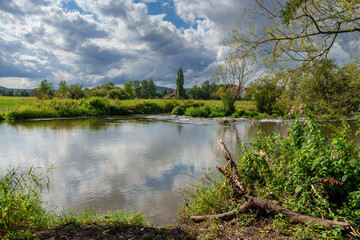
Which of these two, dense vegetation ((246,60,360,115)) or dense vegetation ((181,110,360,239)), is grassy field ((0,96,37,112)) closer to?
dense vegetation ((246,60,360,115))

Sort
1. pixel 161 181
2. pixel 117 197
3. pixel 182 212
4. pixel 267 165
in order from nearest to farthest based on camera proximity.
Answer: pixel 182 212, pixel 267 165, pixel 117 197, pixel 161 181

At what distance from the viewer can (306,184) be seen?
339 cm

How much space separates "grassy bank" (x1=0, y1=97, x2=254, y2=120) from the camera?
72.5 ft

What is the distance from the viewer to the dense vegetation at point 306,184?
3.02m

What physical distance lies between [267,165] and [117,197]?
327 centimetres

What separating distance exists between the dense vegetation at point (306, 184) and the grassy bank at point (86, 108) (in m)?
22.7

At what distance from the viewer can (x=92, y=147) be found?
10.4m

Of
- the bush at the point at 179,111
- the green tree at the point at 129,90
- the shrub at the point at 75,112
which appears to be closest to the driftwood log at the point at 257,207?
the shrub at the point at 75,112

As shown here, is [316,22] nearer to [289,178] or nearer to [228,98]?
[289,178]

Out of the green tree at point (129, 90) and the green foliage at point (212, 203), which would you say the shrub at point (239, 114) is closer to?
the green foliage at point (212, 203)

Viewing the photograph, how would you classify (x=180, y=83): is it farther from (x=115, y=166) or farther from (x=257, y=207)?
(x=257, y=207)

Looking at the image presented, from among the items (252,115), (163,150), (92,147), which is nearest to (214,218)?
(163,150)

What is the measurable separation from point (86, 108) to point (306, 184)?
27.0 metres

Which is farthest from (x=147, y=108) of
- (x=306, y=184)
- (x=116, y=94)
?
(x=306, y=184)
